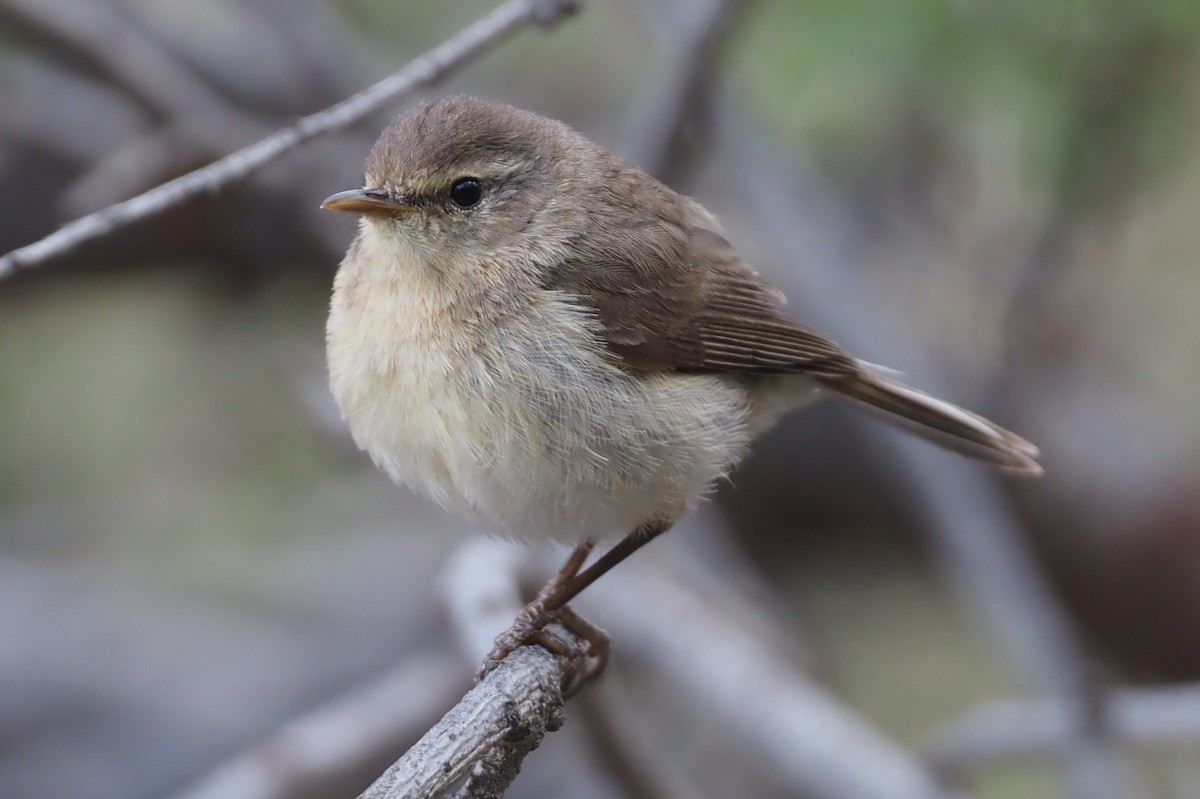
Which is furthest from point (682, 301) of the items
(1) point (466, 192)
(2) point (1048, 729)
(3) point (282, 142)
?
(2) point (1048, 729)

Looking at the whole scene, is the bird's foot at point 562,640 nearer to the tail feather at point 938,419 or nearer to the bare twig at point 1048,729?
the tail feather at point 938,419

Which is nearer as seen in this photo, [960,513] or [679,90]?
[679,90]

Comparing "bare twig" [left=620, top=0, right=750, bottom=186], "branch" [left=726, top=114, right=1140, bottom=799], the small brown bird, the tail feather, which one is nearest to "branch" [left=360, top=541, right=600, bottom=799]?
the small brown bird

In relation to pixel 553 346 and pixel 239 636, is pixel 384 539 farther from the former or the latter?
pixel 553 346

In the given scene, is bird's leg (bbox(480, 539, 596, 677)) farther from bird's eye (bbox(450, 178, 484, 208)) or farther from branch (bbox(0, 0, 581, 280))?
branch (bbox(0, 0, 581, 280))

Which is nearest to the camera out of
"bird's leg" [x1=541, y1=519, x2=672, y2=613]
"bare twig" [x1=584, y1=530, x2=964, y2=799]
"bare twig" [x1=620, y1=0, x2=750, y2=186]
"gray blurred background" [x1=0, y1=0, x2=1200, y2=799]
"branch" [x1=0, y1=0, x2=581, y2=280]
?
"branch" [x1=0, y1=0, x2=581, y2=280]

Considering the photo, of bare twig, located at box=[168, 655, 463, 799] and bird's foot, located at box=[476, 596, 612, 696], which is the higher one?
bare twig, located at box=[168, 655, 463, 799]

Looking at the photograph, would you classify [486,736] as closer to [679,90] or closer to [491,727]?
[491,727]

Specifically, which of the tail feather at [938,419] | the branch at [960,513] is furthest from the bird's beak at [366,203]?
the branch at [960,513]
